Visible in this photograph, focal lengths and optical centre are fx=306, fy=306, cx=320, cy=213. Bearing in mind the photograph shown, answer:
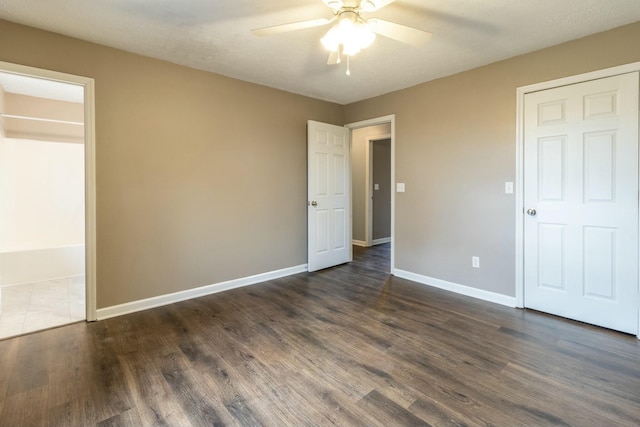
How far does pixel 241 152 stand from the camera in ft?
11.7

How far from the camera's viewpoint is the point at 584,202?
2578mm

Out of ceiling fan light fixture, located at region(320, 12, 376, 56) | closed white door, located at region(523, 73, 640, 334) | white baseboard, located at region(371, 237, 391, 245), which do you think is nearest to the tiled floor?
ceiling fan light fixture, located at region(320, 12, 376, 56)

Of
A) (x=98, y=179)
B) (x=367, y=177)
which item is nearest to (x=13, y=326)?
(x=98, y=179)

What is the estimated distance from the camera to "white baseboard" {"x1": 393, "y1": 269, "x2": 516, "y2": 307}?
10.0ft

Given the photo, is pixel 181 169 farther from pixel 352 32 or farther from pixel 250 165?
pixel 352 32

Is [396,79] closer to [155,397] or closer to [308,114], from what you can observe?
[308,114]

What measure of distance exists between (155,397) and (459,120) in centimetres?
356

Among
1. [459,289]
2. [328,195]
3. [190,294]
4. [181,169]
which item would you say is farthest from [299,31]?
[459,289]

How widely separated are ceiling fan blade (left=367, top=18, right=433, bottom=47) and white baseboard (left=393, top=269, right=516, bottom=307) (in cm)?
253

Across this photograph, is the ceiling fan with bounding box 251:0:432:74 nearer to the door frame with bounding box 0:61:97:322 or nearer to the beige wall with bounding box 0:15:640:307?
the beige wall with bounding box 0:15:640:307

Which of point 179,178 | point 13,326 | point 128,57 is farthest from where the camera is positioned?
point 179,178

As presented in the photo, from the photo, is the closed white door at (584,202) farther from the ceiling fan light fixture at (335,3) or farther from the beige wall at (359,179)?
the beige wall at (359,179)

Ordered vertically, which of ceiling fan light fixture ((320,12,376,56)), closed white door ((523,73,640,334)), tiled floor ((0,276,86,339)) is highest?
ceiling fan light fixture ((320,12,376,56))

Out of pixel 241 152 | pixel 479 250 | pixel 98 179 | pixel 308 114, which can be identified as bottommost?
pixel 479 250
